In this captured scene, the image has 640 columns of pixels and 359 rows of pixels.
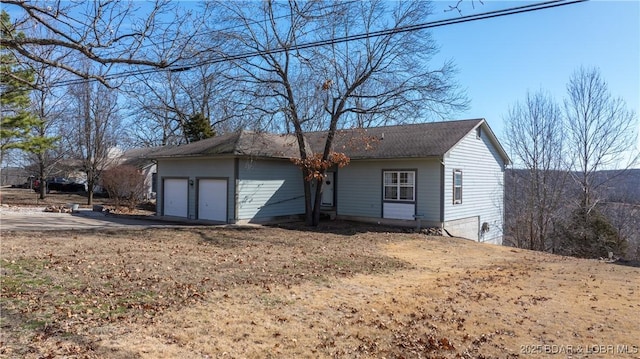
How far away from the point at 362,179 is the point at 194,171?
762 centimetres

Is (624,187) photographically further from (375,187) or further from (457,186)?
(375,187)

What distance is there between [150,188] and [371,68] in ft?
81.1

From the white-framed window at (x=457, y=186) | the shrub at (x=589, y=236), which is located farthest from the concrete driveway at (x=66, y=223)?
the shrub at (x=589, y=236)

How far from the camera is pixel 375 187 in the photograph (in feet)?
63.9

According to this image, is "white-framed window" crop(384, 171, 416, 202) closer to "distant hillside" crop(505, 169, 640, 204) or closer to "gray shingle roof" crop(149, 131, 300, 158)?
"gray shingle roof" crop(149, 131, 300, 158)

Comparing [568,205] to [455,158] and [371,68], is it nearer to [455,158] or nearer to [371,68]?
[455,158]

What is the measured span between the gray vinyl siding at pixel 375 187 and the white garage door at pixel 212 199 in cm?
546

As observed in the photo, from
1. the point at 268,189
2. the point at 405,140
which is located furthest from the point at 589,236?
the point at 268,189

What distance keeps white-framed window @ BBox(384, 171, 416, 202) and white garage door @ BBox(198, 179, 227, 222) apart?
699 centimetres

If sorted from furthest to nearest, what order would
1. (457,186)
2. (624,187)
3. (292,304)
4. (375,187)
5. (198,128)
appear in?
(198,128) → (624,187) → (375,187) → (457,186) → (292,304)

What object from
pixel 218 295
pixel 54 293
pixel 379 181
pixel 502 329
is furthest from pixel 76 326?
pixel 379 181

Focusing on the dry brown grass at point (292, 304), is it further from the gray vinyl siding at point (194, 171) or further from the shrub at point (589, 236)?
the shrub at point (589, 236)

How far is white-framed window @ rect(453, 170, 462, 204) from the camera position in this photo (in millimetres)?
18688

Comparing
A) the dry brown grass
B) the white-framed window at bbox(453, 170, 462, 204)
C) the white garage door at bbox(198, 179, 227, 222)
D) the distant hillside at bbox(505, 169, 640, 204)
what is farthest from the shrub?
the white garage door at bbox(198, 179, 227, 222)
